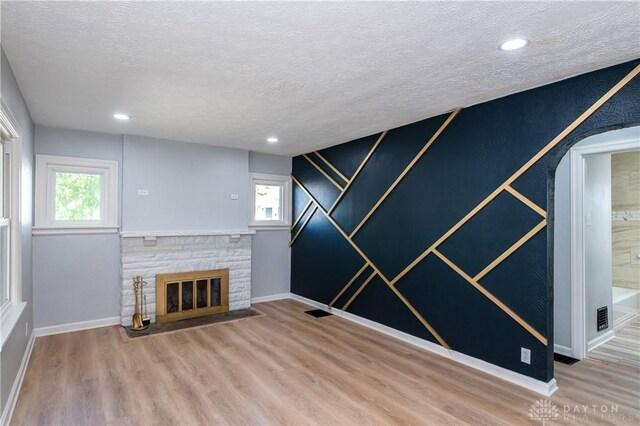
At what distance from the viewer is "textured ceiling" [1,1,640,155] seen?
71.9 inches

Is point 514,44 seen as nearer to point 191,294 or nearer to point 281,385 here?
point 281,385

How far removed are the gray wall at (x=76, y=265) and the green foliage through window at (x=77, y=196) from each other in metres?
0.26

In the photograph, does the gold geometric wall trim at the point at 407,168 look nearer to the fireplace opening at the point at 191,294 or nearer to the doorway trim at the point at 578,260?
the doorway trim at the point at 578,260

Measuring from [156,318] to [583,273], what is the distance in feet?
16.1

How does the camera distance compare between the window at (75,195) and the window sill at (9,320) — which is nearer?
the window sill at (9,320)

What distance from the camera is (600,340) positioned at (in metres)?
3.87

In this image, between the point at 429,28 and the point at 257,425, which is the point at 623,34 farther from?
the point at 257,425

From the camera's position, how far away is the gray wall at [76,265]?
162 inches

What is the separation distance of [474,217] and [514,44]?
157 cm

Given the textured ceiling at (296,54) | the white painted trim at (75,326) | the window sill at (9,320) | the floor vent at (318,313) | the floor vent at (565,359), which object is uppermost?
the textured ceiling at (296,54)

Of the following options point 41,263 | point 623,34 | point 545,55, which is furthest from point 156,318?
point 623,34

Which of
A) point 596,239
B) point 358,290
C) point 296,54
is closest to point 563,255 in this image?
point 596,239

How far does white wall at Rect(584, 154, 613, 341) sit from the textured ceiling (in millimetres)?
1709

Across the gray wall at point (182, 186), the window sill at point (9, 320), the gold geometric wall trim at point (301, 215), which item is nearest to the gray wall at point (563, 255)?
the gold geometric wall trim at point (301, 215)
